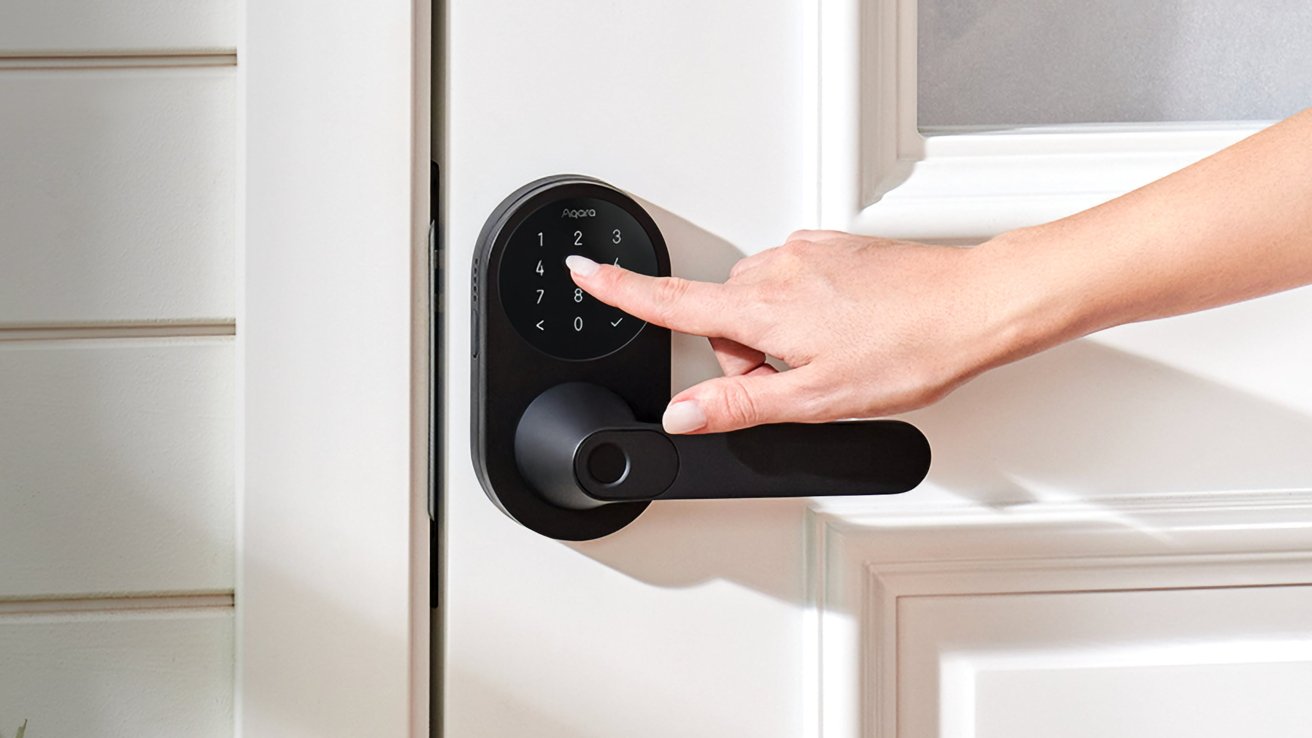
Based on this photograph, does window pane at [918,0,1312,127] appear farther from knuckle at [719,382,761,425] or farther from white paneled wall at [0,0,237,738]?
white paneled wall at [0,0,237,738]

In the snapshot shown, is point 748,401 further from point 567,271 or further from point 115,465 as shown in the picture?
point 115,465

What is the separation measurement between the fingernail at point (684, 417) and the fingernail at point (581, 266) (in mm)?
70

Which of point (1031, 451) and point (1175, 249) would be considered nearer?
point (1175, 249)

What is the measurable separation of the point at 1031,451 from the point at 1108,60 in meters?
0.19

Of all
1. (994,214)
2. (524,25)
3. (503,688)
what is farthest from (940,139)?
(503,688)

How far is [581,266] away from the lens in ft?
1.41

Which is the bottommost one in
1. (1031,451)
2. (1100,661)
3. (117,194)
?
(1100,661)

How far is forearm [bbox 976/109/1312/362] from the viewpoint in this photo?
1.23ft

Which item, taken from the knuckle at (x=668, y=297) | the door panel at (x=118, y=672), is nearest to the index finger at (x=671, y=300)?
the knuckle at (x=668, y=297)

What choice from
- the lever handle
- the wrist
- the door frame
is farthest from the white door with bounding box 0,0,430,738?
the wrist

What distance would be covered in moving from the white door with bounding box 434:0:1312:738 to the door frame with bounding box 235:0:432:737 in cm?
2

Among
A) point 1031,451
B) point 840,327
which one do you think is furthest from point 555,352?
point 1031,451

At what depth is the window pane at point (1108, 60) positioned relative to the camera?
48 cm

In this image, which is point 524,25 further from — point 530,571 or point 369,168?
point 530,571
